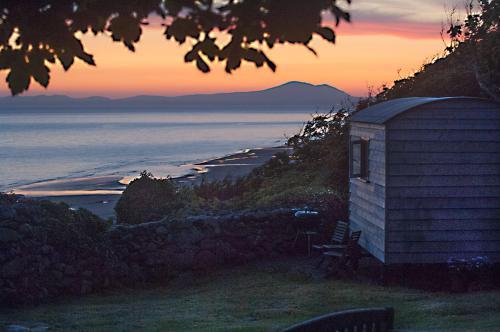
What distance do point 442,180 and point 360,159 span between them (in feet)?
5.67

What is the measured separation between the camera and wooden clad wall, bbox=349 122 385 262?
11.9 meters

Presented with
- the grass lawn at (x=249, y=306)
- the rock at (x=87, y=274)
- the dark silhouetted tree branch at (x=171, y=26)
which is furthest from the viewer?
the rock at (x=87, y=274)

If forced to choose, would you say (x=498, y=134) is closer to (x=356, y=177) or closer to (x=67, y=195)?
(x=356, y=177)

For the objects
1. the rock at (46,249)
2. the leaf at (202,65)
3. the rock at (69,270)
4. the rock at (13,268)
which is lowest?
the rock at (69,270)

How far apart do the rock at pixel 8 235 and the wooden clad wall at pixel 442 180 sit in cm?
603

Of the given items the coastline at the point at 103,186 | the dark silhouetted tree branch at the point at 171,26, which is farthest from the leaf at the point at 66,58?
the coastline at the point at 103,186

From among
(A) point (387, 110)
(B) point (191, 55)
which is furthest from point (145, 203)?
(B) point (191, 55)

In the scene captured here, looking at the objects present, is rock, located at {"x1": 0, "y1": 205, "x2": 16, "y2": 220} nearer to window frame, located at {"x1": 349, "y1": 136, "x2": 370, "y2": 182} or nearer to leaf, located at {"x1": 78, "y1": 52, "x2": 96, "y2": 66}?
window frame, located at {"x1": 349, "y1": 136, "x2": 370, "y2": 182}

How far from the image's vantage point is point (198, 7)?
140 inches

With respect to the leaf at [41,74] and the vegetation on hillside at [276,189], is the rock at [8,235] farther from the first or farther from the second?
the leaf at [41,74]

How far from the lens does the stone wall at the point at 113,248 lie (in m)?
11.8

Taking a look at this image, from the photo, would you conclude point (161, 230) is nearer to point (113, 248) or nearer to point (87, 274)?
point (113, 248)

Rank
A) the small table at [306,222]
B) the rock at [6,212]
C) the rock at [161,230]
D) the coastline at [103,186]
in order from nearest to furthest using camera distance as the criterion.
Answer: the rock at [6,212] < the rock at [161,230] < the small table at [306,222] < the coastline at [103,186]

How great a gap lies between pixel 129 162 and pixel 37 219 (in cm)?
4531
